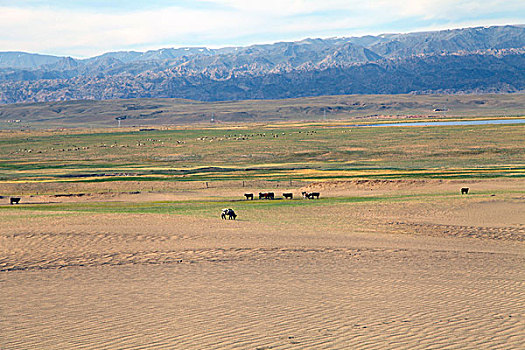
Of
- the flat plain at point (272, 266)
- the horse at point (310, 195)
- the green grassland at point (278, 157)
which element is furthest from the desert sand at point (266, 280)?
the green grassland at point (278, 157)

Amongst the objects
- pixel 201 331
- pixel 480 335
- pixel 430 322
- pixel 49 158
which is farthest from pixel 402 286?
pixel 49 158

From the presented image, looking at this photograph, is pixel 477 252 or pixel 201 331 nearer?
pixel 201 331

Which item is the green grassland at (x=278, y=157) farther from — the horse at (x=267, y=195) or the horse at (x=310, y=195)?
the horse at (x=267, y=195)

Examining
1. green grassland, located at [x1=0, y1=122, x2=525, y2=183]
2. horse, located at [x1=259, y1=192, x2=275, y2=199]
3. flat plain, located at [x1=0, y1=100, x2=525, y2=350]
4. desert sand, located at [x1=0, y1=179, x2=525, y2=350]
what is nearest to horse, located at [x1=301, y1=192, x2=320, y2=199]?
flat plain, located at [x1=0, y1=100, x2=525, y2=350]

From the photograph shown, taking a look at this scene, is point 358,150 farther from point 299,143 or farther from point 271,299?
point 271,299

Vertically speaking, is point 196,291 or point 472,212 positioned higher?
point 196,291

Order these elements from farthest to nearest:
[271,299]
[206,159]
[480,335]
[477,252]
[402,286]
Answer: [206,159] → [477,252] → [402,286] → [271,299] → [480,335]
